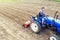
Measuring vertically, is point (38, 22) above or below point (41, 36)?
above

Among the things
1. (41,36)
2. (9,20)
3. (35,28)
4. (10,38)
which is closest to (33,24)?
(35,28)

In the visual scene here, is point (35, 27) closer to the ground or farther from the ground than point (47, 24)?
closer to the ground

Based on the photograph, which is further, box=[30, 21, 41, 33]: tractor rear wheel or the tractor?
box=[30, 21, 41, 33]: tractor rear wheel

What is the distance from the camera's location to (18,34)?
8719 millimetres

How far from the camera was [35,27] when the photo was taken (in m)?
8.77

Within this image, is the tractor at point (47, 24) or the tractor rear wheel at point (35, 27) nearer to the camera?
the tractor at point (47, 24)

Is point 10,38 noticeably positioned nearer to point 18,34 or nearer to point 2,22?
point 18,34

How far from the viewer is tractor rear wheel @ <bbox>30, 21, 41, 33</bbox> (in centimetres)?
848

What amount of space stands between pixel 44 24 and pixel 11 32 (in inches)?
71.5

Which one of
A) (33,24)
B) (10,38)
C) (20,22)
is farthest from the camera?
(20,22)

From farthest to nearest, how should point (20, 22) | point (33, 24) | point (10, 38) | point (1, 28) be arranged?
point (20, 22) < point (1, 28) < point (33, 24) < point (10, 38)

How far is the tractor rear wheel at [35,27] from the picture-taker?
8477 mm

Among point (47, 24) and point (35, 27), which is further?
point (35, 27)

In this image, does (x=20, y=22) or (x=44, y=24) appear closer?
(x=44, y=24)
